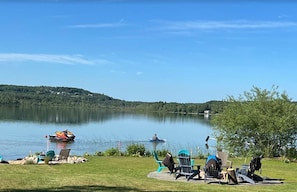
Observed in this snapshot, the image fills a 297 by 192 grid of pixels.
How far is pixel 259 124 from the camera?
27.9 m

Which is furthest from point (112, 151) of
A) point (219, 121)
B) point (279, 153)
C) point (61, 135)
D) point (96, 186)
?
point (61, 135)

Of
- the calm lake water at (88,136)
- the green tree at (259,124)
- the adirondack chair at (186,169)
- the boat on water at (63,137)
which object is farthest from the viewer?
the boat on water at (63,137)

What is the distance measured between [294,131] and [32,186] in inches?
859

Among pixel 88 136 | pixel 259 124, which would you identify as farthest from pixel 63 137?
pixel 259 124

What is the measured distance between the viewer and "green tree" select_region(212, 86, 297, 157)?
27.4m

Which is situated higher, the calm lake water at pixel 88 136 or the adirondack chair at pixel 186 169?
the adirondack chair at pixel 186 169

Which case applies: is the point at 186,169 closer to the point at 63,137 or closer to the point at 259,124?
the point at 259,124

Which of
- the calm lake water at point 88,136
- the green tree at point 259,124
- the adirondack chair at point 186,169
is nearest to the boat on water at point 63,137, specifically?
the calm lake water at point 88,136

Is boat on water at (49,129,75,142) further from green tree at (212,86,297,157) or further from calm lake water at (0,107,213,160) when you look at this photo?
green tree at (212,86,297,157)

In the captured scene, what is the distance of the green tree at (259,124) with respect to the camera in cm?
2742

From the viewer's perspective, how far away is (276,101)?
2825 centimetres

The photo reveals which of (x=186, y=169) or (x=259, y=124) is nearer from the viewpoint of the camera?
(x=186, y=169)

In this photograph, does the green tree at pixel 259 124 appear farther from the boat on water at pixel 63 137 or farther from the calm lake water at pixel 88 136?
the boat on water at pixel 63 137

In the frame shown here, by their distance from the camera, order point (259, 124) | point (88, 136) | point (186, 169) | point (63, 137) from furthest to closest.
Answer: point (88, 136)
point (63, 137)
point (259, 124)
point (186, 169)
